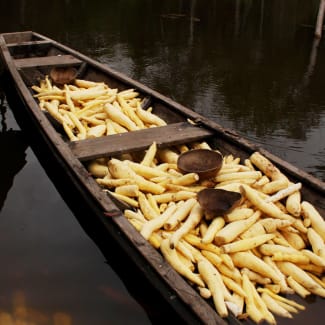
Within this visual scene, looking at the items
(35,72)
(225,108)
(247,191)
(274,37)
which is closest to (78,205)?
(247,191)

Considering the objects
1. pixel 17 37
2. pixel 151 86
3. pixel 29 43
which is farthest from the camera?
pixel 151 86

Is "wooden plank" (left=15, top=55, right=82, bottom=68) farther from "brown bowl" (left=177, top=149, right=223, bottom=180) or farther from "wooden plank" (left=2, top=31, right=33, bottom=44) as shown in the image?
"brown bowl" (left=177, top=149, right=223, bottom=180)

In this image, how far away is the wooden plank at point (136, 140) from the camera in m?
6.21

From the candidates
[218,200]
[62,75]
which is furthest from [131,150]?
[62,75]

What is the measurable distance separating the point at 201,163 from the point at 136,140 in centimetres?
125

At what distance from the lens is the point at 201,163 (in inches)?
229

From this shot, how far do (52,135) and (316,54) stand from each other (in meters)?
13.3

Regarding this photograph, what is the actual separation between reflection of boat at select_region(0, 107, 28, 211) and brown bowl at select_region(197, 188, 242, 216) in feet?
13.0

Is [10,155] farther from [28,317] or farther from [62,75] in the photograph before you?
[28,317]

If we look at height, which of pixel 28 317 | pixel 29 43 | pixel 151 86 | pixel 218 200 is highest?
pixel 29 43

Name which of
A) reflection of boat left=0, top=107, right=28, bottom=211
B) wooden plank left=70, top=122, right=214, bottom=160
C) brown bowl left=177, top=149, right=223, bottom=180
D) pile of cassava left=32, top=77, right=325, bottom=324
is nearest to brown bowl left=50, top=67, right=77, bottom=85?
reflection of boat left=0, top=107, right=28, bottom=211

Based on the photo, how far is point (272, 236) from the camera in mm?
4574

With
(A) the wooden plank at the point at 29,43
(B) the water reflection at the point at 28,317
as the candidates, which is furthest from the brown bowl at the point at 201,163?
(A) the wooden plank at the point at 29,43

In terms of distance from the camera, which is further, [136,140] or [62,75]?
[62,75]
